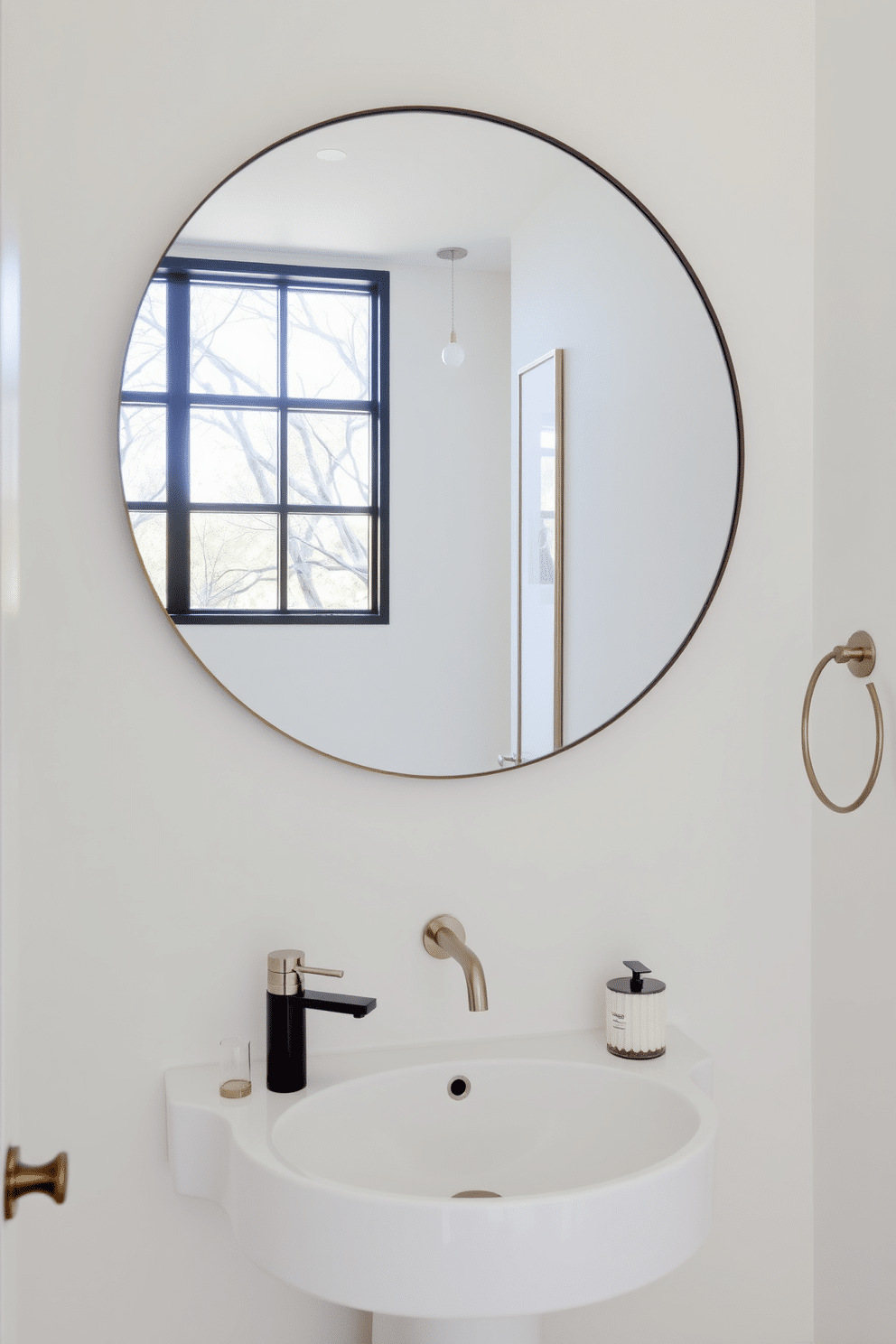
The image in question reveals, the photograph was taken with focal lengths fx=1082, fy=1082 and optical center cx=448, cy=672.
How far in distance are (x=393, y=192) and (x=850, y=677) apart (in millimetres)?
842

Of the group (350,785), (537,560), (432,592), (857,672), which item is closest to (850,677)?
(857,672)

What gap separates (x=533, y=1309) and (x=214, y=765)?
0.67 metres

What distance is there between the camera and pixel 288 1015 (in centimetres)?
122

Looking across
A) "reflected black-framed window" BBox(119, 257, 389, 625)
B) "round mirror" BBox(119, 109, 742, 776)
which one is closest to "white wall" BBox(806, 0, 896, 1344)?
"round mirror" BBox(119, 109, 742, 776)

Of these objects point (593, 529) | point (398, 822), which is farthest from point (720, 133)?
point (398, 822)

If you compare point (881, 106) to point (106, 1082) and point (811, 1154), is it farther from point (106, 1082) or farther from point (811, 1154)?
point (106, 1082)

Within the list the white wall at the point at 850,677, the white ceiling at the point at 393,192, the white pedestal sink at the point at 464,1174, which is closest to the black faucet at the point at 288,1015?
the white pedestal sink at the point at 464,1174

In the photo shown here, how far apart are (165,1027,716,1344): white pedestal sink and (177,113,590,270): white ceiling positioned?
985 mm

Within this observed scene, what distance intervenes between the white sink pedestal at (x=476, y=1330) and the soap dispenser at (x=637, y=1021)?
0.31 metres

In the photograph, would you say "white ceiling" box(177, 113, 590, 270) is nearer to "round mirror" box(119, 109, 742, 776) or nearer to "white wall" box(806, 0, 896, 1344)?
"round mirror" box(119, 109, 742, 776)

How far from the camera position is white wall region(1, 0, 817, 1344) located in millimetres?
1252

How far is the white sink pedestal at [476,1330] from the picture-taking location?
112 cm

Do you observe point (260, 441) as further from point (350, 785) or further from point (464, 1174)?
point (464, 1174)

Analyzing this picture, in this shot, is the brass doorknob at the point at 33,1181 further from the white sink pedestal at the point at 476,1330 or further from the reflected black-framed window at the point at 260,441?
the reflected black-framed window at the point at 260,441
